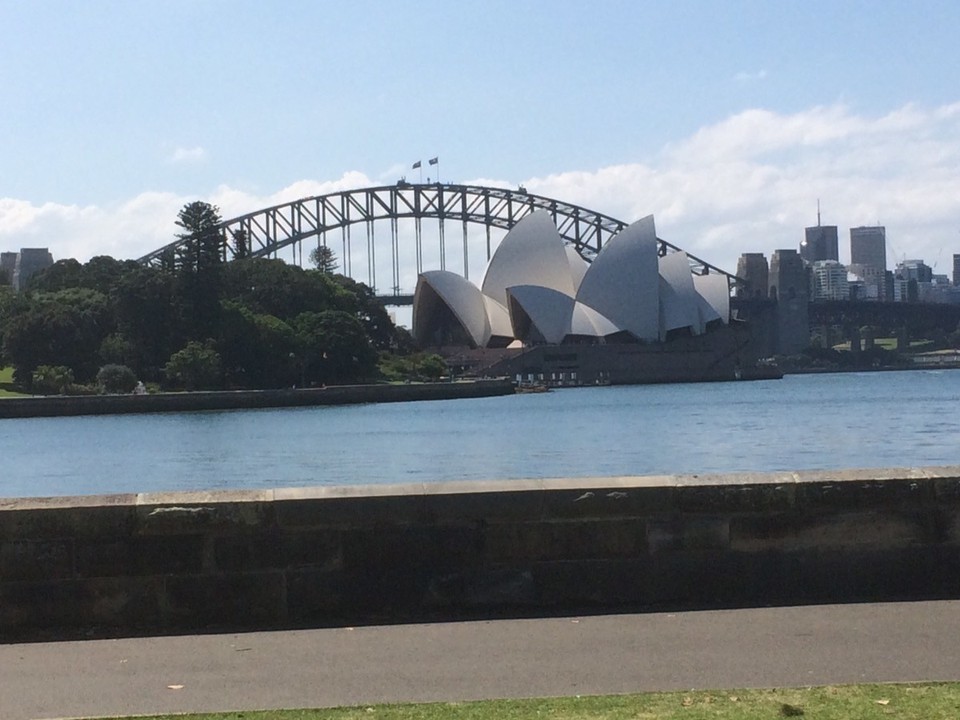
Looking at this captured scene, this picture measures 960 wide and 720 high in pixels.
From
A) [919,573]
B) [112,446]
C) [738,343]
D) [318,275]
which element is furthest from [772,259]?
[919,573]

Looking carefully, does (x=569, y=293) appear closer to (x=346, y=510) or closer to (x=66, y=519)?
(x=346, y=510)

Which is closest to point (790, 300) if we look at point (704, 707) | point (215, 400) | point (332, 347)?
point (332, 347)

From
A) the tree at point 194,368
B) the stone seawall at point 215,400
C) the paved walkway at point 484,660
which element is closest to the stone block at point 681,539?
the paved walkway at point 484,660

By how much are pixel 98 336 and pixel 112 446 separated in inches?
2051

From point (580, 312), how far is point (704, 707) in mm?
127039

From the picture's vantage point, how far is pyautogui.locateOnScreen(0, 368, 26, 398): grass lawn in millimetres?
99188

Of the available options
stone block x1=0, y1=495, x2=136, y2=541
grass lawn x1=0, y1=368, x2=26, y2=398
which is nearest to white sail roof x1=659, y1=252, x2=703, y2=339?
grass lawn x1=0, y1=368, x2=26, y2=398

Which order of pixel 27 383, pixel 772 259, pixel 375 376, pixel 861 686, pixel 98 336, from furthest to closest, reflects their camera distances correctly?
pixel 772 259 → pixel 375 376 → pixel 98 336 → pixel 27 383 → pixel 861 686

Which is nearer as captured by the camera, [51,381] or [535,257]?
[51,381]

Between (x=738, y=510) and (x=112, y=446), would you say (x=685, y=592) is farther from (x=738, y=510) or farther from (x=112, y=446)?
(x=112, y=446)

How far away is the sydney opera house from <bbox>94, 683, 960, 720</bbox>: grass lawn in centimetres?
12102

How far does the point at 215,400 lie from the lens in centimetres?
9912

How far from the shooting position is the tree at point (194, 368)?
10244 centimetres

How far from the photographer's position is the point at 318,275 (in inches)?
4993
